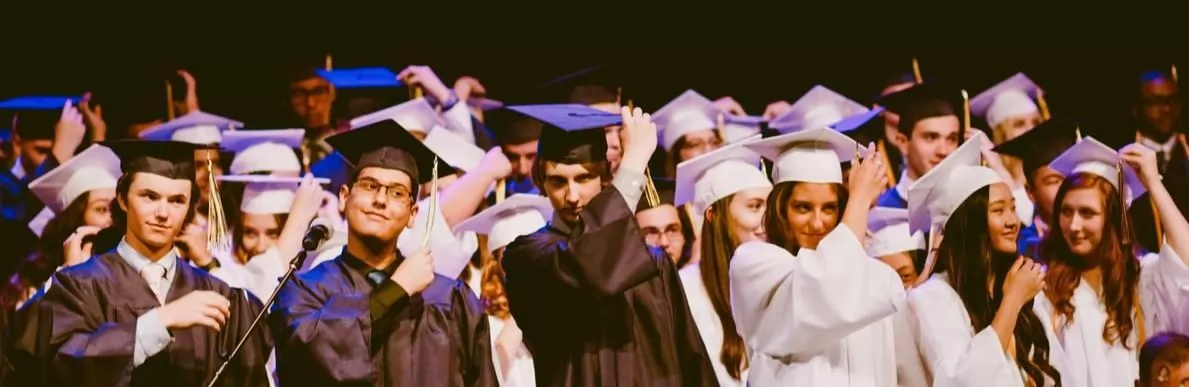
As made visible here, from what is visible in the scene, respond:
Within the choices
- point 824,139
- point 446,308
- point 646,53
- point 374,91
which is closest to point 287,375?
point 446,308

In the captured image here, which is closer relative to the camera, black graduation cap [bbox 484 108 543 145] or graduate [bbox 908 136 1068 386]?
graduate [bbox 908 136 1068 386]

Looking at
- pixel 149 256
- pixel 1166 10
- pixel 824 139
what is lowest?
pixel 149 256

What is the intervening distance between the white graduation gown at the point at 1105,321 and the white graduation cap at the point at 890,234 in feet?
1.82

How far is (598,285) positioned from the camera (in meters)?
3.80

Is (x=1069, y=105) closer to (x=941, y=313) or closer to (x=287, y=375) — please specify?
(x=941, y=313)

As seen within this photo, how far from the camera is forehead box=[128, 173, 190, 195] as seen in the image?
4.42 metres

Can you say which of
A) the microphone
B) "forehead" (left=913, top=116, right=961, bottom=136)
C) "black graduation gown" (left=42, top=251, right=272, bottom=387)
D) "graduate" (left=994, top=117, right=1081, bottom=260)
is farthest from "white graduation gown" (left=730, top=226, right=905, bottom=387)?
"forehead" (left=913, top=116, right=961, bottom=136)

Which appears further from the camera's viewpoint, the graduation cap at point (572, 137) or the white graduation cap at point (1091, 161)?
the white graduation cap at point (1091, 161)

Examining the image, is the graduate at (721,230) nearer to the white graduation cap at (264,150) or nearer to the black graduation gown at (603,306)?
the black graduation gown at (603,306)

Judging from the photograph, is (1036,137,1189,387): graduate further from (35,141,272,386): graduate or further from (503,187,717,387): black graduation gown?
(35,141,272,386): graduate

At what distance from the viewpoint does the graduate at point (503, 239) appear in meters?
5.36

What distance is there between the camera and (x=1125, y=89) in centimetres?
746

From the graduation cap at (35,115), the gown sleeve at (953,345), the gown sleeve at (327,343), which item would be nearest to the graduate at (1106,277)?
the gown sleeve at (953,345)

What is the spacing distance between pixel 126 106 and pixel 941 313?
4.29 m
